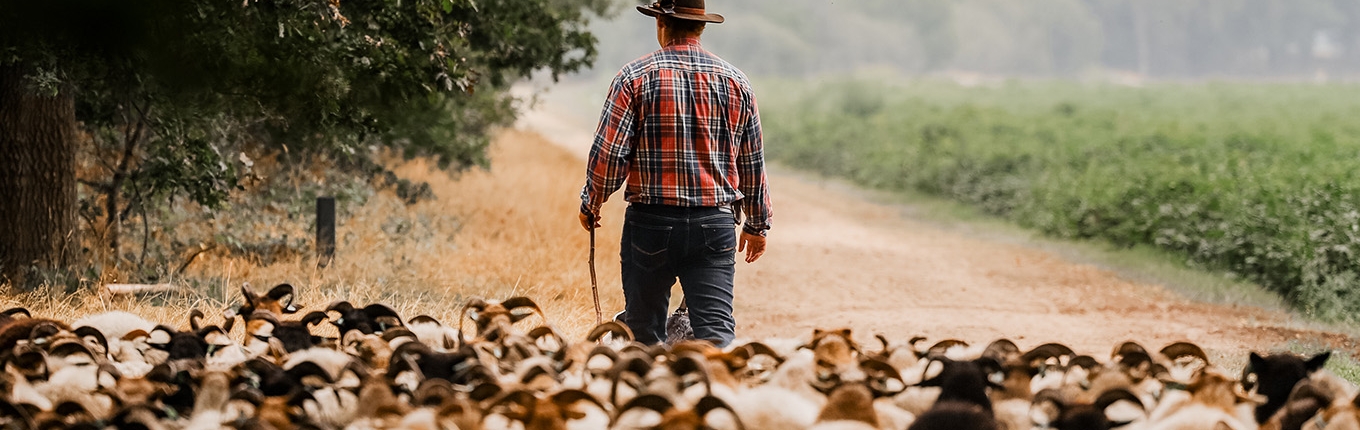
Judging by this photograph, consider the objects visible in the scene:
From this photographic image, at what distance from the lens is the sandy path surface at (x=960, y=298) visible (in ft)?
30.2

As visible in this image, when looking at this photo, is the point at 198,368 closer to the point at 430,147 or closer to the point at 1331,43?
the point at 430,147

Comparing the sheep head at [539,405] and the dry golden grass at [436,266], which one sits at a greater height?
the sheep head at [539,405]

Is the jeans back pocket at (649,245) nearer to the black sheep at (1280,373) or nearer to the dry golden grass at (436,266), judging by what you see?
the dry golden grass at (436,266)

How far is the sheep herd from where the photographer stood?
2.16 metres

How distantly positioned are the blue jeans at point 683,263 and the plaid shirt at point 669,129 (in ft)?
0.20

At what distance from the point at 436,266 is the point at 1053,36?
369 feet

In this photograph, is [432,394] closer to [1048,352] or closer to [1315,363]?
[1048,352]

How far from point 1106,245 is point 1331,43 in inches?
4426

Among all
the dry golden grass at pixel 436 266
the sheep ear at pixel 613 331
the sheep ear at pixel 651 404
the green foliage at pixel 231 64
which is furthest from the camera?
the dry golden grass at pixel 436 266

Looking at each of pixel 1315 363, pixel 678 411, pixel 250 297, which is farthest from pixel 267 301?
pixel 1315 363

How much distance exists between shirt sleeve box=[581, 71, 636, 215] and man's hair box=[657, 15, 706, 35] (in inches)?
9.7

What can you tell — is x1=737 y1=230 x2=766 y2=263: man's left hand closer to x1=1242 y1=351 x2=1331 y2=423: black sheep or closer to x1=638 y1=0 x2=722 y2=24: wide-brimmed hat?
x1=638 y1=0 x2=722 y2=24: wide-brimmed hat

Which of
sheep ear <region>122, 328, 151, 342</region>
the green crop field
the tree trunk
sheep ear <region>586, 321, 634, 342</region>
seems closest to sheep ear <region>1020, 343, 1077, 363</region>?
sheep ear <region>586, 321, 634, 342</region>

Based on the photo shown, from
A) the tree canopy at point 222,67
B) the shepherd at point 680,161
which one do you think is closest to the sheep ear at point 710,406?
the shepherd at point 680,161
